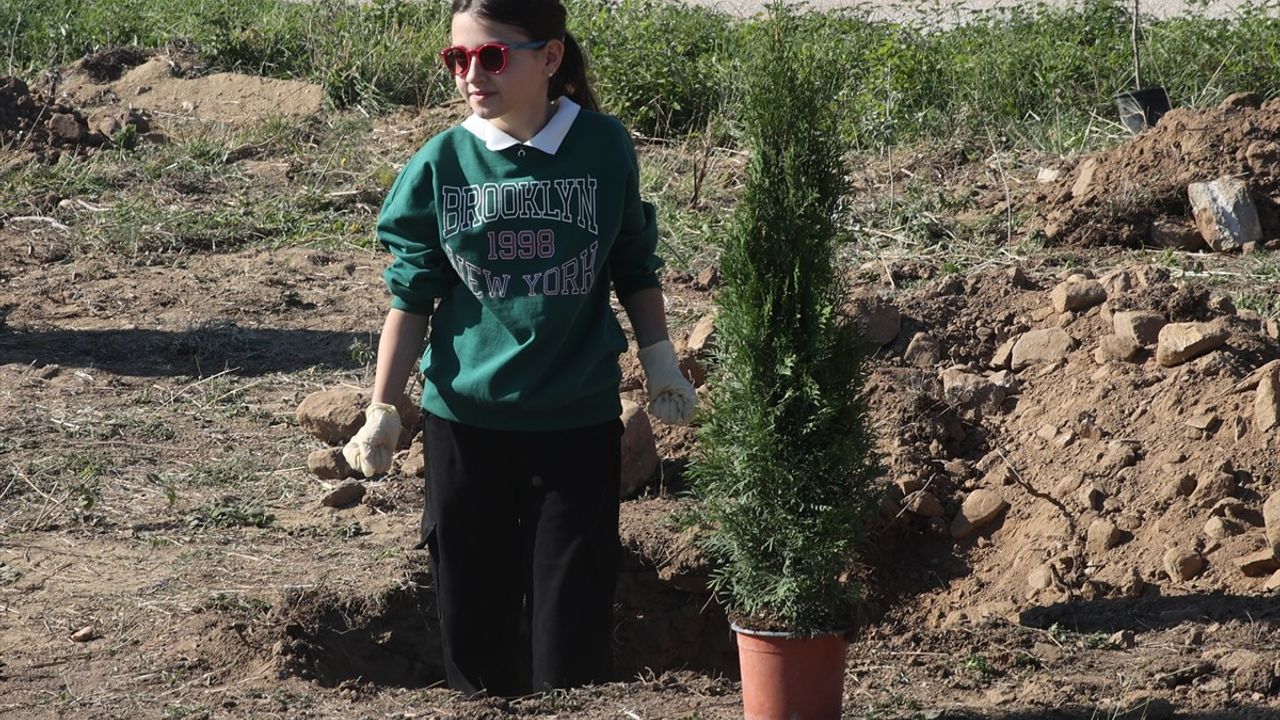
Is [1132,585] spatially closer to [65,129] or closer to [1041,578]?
[1041,578]

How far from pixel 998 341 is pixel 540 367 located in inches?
91.3

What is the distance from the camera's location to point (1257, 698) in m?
3.34

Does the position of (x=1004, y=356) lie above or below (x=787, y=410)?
below

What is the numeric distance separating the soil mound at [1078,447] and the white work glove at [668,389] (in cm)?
128

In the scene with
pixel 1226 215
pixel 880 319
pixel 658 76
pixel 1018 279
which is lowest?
pixel 880 319

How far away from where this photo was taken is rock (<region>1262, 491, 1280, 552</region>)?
3.89m

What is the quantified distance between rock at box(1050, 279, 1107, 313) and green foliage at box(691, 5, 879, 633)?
1969 millimetres

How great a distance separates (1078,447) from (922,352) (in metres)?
0.65

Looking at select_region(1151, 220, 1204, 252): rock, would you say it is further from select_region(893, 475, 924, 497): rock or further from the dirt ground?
select_region(893, 475, 924, 497): rock

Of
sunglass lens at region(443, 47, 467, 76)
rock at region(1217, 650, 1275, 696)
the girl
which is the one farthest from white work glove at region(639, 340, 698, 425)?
rock at region(1217, 650, 1275, 696)

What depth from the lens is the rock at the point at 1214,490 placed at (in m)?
4.16

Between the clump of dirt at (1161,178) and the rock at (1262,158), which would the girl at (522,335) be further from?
the rock at (1262,158)

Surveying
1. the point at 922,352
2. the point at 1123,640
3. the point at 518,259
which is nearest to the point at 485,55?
the point at 518,259

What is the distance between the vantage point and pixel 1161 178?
21.4 ft
